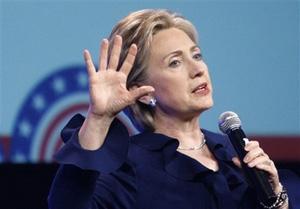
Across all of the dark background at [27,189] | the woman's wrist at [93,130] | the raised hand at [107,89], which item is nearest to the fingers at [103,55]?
the raised hand at [107,89]

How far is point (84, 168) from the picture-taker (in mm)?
1495

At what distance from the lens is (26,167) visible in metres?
2.42

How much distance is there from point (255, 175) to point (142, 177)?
277 mm

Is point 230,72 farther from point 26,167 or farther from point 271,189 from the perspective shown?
point 271,189

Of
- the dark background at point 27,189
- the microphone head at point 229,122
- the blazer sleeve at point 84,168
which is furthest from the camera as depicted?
the dark background at point 27,189

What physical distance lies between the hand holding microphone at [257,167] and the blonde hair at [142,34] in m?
0.29

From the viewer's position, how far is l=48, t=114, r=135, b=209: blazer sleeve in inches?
59.4

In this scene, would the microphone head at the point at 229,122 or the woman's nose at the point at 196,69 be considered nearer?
the microphone head at the point at 229,122

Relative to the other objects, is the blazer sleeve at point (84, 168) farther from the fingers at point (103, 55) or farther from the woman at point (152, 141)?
the fingers at point (103, 55)

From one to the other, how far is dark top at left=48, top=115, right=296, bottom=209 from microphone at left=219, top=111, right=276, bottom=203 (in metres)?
0.11

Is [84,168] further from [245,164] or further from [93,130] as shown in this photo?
[245,164]

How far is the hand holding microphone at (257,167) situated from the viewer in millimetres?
1560

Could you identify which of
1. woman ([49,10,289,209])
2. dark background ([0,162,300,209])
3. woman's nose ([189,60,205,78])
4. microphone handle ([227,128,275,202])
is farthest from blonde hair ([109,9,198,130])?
dark background ([0,162,300,209])

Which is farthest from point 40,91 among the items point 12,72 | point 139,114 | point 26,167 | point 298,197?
point 298,197
